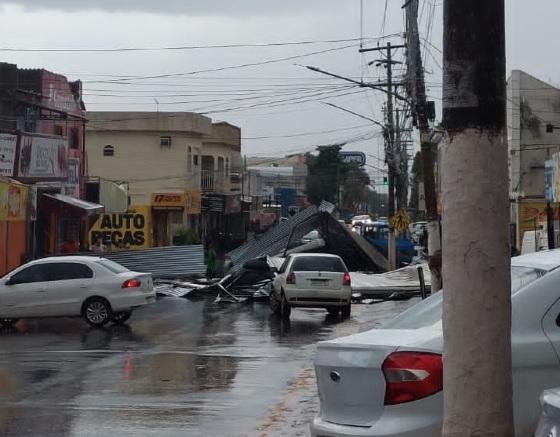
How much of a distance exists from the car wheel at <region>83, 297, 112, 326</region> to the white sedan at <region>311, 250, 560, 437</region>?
18.7 metres

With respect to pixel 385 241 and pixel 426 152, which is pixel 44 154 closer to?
pixel 426 152

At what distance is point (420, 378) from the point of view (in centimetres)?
612

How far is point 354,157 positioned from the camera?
132 metres

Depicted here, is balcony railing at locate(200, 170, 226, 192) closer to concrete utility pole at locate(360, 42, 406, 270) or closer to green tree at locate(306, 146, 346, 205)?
concrete utility pole at locate(360, 42, 406, 270)

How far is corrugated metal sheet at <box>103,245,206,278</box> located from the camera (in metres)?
39.0

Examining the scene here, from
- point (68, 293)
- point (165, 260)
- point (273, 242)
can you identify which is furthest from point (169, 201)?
point (68, 293)

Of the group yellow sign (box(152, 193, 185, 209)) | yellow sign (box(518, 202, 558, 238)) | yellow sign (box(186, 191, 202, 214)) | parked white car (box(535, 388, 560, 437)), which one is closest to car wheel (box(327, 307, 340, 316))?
parked white car (box(535, 388, 560, 437))

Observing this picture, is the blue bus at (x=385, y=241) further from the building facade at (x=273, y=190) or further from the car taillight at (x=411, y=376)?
the car taillight at (x=411, y=376)

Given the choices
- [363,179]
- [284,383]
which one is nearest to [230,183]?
[363,179]

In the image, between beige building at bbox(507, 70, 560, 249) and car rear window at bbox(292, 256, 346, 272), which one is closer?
car rear window at bbox(292, 256, 346, 272)

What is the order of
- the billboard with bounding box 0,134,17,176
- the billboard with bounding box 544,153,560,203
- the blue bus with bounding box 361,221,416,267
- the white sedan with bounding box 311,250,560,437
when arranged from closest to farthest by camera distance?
1. the white sedan with bounding box 311,250,560,437
2. the billboard with bounding box 0,134,17,176
3. the billboard with bounding box 544,153,560,203
4. the blue bus with bounding box 361,221,416,267

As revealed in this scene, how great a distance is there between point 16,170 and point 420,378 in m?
33.2

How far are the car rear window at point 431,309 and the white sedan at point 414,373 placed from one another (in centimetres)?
2

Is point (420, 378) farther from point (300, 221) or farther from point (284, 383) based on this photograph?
point (300, 221)
